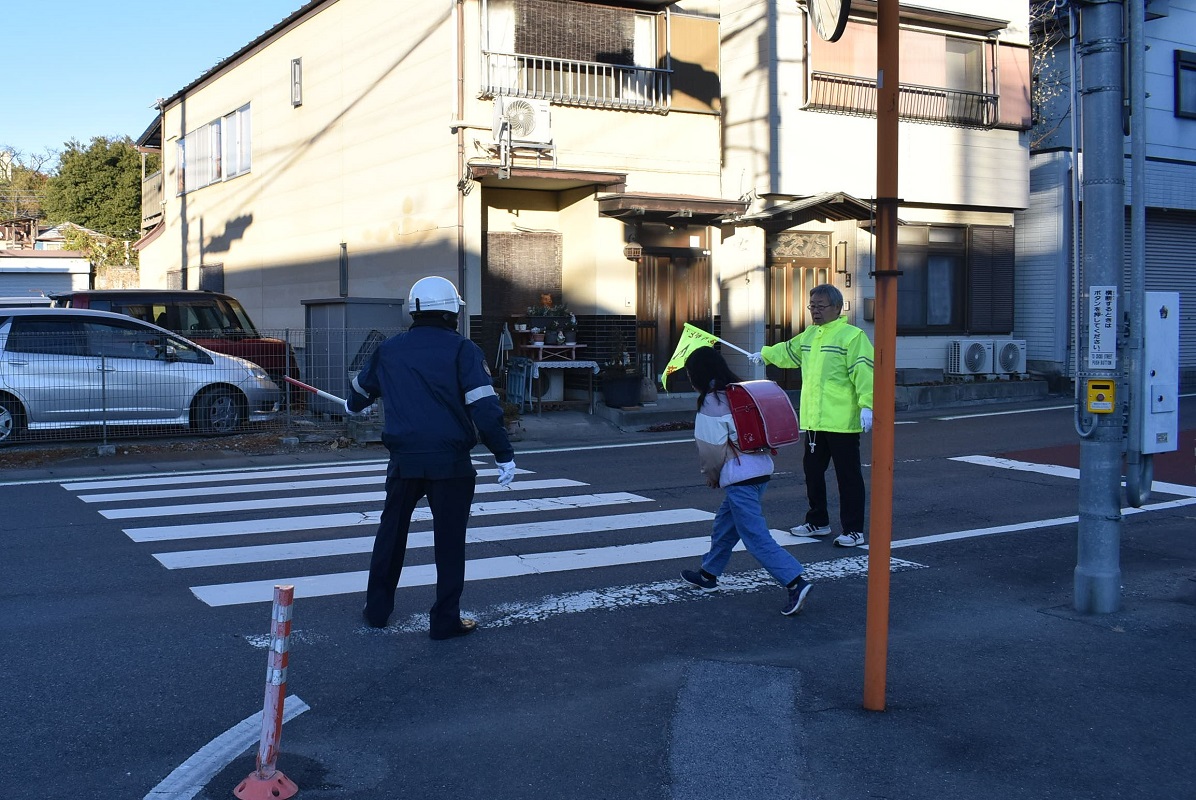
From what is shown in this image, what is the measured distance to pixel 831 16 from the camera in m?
5.59

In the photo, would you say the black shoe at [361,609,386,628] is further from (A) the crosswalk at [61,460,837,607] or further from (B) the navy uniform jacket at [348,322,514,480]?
(B) the navy uniform jacket at [348,322,514,480]

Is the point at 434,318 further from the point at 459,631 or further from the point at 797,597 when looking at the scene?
the point at 797,597

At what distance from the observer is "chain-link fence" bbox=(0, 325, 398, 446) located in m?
13.7

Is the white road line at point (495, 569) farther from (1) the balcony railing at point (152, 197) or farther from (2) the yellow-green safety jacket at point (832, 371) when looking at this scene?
(1) the balcony railing at point (152, 197)

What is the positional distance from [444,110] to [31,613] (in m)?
12.0

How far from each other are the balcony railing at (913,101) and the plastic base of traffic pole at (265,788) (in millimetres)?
16875

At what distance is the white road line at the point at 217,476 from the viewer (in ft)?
38.6

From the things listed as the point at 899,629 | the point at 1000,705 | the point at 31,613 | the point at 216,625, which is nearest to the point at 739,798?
the point at 1000,705

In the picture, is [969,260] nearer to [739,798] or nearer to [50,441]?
[50,441]

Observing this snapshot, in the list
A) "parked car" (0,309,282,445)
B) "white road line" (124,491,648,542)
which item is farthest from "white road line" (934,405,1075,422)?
"parked car" (0,309,282,445)

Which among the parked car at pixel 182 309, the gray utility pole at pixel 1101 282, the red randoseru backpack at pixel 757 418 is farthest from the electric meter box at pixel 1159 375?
the parked car at pixel 182 309

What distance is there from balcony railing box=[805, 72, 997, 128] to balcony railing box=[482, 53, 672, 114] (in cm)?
275

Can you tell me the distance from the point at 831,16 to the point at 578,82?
12857 mm

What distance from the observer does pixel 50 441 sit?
547 inches
